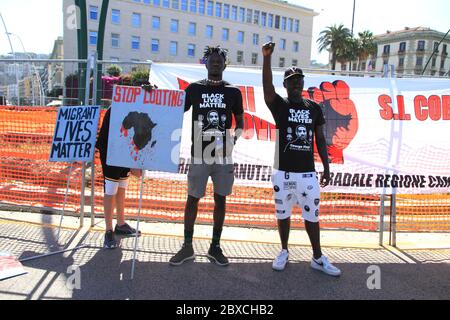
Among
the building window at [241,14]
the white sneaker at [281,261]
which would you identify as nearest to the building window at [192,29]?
the building window at [241,14]

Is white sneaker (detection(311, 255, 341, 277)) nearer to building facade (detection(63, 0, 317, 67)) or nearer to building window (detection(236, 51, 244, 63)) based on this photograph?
building facade (detection(63, 0, 317, 67))

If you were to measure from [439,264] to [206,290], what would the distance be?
2.75 m

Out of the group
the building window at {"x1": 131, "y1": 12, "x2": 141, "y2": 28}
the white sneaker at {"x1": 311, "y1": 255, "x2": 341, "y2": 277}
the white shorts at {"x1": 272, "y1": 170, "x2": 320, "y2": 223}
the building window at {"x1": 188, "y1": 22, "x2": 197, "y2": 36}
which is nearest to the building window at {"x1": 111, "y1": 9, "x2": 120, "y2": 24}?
the building window at {"x1": 131, "y1": 12, "x2": 141, "y2": 28}

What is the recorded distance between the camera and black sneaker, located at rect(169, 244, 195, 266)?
3957 millimetres

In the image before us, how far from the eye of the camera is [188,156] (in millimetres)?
4969

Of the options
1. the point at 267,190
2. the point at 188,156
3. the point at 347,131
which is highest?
the point at 347,131

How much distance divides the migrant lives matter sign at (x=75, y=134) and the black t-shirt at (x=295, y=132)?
215 centimetres

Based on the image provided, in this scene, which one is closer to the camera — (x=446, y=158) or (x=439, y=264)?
(x=439, y=264)

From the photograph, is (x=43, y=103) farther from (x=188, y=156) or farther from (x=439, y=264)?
(x=439, y=264)

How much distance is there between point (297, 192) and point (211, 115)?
1180 mm

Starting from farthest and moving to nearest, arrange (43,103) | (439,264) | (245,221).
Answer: (43,103) < (245,221) < (439,264)

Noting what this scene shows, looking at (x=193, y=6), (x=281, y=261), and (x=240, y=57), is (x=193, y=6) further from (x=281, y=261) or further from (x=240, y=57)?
(x=281, y=261)

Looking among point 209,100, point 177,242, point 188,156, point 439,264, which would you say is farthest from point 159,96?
point 439,264

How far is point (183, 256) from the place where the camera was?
13.2ft
